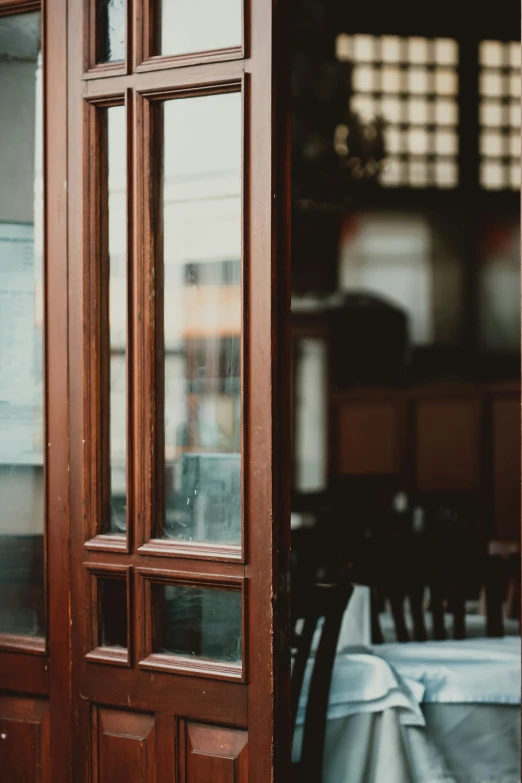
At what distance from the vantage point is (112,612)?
7.09 ft

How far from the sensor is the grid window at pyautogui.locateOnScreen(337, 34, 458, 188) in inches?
301

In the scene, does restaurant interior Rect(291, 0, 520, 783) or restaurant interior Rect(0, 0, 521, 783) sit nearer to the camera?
restaurant interior Rect(0, 0, 521, 783)

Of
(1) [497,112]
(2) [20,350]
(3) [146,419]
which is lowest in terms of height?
(3) [146,419]

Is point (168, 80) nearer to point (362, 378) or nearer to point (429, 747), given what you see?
point (429, 747)

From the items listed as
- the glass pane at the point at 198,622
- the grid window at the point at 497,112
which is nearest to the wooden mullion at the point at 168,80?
the glass pane at the point at 198,622

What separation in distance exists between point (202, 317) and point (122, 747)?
1044mm

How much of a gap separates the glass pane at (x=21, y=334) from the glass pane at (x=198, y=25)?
1.38ft

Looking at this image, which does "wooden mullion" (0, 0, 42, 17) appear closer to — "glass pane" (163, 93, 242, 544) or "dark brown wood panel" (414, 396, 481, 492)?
"glass pane" (163, 93, 242, 544)

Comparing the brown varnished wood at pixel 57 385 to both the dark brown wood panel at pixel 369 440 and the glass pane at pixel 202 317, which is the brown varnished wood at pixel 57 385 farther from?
the dark brown wood panel at pixel 369 440

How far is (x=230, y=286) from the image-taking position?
2.10m

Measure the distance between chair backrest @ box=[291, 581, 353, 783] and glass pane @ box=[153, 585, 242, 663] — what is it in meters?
0.44

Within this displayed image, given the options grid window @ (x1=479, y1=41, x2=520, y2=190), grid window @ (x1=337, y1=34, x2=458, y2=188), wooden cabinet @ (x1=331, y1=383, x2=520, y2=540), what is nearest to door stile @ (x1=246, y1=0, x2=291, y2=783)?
wooden cabinet @ (x1=331, y1=383, x2=520, y2=540)

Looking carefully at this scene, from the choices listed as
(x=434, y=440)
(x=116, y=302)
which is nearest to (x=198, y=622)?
(x=116, y=302)

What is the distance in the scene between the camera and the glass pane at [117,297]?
2170 mm
